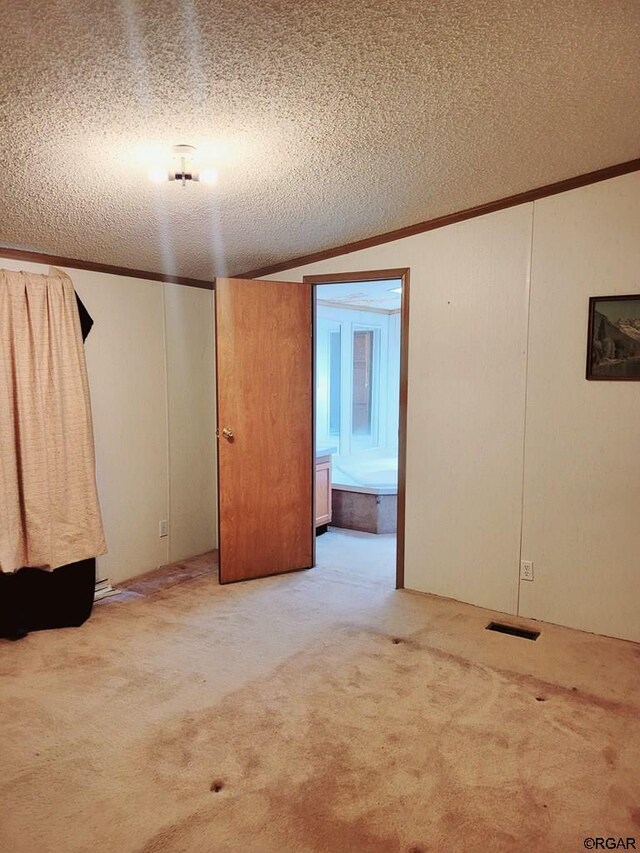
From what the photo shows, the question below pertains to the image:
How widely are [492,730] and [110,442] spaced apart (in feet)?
9.05

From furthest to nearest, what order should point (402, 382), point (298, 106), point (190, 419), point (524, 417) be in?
point (190, 419) < point (402, 382) < point (524, 417) < point (298, 106)

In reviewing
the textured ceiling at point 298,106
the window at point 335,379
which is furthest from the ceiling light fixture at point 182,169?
the window at point 335,379

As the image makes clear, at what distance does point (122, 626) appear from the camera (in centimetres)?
318

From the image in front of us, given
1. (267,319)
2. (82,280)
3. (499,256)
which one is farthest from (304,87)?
(82,280)

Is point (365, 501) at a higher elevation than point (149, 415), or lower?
lower

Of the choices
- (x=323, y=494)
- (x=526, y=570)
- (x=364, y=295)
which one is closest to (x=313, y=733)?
(x=526, y=570)

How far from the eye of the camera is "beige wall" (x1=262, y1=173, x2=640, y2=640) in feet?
9.81

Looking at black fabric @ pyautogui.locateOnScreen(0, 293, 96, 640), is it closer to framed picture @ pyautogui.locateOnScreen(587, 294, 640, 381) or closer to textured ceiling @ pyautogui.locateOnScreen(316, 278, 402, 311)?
textured ceiling @ pyautogui.locateOnScreen(316, 278, 402, 311)

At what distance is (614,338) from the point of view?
2965mm

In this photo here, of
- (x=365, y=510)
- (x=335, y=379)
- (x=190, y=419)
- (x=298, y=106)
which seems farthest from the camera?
(x=335, y=379)

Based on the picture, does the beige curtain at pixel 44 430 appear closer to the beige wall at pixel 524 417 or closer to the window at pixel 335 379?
the beige wall at pixel 524 417

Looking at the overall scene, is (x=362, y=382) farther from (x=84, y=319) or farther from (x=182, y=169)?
(x=182, y=169)

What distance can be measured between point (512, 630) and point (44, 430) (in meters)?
2.76

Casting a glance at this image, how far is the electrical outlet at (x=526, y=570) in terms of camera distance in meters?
3.28
